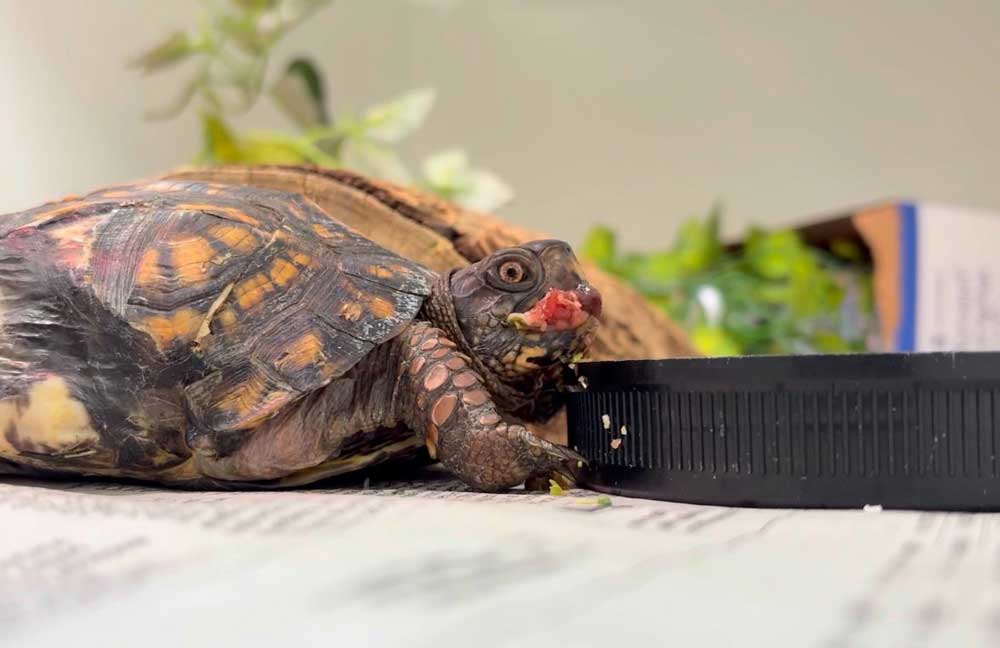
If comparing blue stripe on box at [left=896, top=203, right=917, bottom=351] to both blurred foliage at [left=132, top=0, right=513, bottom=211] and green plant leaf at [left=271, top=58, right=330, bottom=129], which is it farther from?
green plant leaf at [left=271, top=58, right=330, bottom=129]

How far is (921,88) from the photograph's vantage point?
278 cm

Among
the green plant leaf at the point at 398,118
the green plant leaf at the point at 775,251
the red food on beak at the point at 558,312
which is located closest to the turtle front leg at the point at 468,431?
the red food on beak at the point at 558,312

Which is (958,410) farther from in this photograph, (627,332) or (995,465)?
(627,332)

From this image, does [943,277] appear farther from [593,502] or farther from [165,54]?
[165,54]

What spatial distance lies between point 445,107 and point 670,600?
287 centimetres

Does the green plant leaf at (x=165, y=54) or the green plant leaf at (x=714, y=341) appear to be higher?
the green plant leaf at (x=165, y=54)

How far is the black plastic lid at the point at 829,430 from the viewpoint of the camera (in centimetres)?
83

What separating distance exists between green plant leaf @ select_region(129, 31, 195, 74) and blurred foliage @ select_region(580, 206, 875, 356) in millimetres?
1263

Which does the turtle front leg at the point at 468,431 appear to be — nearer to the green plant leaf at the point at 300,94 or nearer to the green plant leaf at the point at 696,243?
the green plant leaf at the point at 300,94

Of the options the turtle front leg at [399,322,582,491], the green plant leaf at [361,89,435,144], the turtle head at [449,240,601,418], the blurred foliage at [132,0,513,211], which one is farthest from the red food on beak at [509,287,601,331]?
the green plant leaf at [361,89,435,144]

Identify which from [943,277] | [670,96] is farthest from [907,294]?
[670,96]

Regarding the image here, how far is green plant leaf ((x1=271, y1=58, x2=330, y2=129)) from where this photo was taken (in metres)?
2.45

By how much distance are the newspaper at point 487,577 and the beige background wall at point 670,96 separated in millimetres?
2003

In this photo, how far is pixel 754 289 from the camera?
2.72 metres
